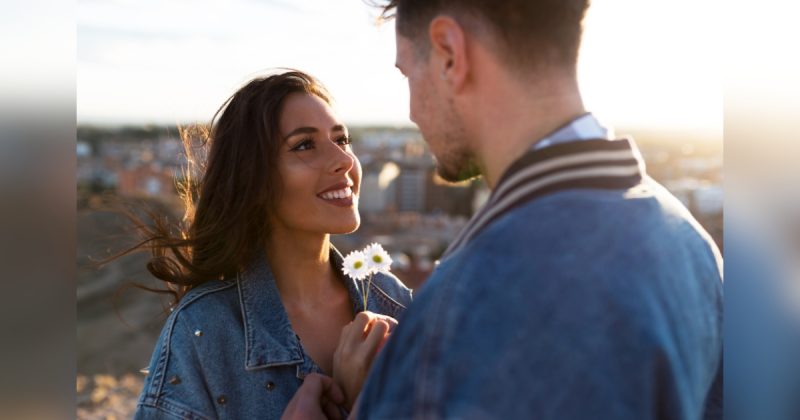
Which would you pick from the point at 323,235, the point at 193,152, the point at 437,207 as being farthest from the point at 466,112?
the point at 437,207

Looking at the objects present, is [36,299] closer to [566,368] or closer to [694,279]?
[566,368]

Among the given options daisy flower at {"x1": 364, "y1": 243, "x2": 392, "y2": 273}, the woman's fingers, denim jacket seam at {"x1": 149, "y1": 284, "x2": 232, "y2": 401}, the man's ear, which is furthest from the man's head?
denim jacket seam at {"x1": 149, "y1": 284, "x2": 232, "y2": 401}

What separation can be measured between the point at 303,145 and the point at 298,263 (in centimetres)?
27

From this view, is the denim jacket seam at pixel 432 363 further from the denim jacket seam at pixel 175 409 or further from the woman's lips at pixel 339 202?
the woman's lips at pixel 339 202

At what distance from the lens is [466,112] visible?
3.60ft

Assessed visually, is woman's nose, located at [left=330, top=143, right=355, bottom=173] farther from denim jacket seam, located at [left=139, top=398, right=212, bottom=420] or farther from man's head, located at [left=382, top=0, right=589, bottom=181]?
man's head, located at [left=382, top=0, right=589, bottom=181]

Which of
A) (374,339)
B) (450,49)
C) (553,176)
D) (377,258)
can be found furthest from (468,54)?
(377,258)

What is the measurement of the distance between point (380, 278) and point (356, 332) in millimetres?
470

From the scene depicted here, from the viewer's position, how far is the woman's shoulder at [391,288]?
79.2 inches

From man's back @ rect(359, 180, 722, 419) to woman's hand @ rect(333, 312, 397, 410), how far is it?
573mm

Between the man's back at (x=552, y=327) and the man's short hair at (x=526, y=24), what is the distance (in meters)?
0.20

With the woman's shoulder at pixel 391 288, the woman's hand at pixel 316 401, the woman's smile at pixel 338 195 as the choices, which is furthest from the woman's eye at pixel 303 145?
the woman's hand at pixel 316 401

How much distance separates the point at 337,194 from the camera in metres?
1.90

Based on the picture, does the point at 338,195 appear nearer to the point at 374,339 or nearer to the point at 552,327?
the point at 374,339
